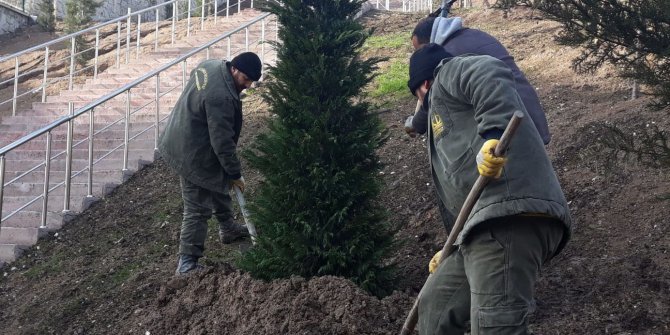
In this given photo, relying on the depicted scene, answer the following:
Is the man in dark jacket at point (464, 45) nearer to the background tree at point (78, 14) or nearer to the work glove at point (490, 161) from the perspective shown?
the work glove at point (490, 161)

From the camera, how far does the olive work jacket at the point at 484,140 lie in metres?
3.44

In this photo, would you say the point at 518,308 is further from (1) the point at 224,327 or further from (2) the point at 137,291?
(2) the point at 137,291

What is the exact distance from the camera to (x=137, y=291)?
5.96 metres

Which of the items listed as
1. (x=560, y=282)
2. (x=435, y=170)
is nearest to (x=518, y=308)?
(x=435, y=170)

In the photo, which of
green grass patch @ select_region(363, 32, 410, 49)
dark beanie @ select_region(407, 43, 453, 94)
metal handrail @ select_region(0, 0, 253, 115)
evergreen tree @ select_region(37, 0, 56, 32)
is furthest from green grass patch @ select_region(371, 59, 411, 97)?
evergreen tree @ select_region(37, 0, 56, 32)

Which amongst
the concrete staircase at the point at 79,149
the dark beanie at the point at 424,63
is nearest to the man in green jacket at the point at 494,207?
the dark beanie at the point at 424,63

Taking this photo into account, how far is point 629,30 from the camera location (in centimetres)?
A: 534

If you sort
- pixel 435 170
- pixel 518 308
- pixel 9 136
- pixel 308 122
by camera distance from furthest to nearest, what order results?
pixel 9 136 → pixel 308 122 → pixel 435 170 → pixel 518 308

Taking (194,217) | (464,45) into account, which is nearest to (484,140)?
(464,45)

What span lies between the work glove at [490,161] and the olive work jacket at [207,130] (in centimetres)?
284

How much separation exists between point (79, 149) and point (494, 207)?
7097 mm

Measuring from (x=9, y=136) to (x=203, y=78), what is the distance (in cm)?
590

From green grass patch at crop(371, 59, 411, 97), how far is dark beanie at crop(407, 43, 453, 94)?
18.4ft

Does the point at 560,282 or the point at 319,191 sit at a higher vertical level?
the point at 319,191
